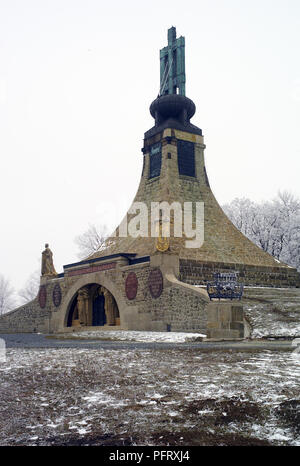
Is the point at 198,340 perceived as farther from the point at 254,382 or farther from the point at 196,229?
the point at 196,229

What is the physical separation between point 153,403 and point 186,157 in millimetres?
27197

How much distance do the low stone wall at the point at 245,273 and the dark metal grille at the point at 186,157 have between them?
714cm

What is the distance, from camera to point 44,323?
33.8m

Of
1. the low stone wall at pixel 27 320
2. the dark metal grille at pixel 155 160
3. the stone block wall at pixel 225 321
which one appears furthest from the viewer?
the low stone wall at pixel 27 320

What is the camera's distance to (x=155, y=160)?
3197 centimetres

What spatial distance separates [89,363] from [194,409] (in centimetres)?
422

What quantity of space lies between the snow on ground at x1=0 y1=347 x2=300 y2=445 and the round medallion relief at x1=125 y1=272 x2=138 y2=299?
53.5 feet

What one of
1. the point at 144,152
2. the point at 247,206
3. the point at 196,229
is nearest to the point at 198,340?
the point at 196,229

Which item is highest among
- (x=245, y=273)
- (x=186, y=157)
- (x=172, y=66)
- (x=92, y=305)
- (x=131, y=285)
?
(x=172, y=66)

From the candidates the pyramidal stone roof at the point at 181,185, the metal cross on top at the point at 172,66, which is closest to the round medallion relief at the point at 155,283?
the pyramidal stone roof at the point at 181,185

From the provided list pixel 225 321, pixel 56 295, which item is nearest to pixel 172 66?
pixel 56 295

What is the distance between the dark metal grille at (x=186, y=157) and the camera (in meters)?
31.4

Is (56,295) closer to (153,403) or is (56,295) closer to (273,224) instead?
(273,224)

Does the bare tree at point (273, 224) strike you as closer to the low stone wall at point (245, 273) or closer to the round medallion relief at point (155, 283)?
the low stone wall at point (245, 273)
